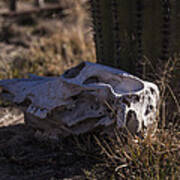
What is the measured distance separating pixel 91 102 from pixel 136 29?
2.55 ft

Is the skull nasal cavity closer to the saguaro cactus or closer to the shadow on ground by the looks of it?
the saguaro cactus

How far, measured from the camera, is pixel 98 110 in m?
2.70

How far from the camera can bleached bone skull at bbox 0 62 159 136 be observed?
8.43ft

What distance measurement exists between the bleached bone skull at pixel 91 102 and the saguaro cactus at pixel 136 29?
321mm

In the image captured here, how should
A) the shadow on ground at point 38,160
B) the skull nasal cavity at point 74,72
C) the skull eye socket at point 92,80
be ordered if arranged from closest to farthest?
1. the shadow on ground at point 38,160
2. the skull eye socket at point 92,80
3. the skull nasal cavity at point 74,72

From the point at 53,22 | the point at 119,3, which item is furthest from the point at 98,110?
the point at 53,22

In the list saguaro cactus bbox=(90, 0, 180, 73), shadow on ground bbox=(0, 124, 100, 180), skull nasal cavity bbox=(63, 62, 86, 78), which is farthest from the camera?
skull nasal cavity bbox=(63, 62, 86, 78)

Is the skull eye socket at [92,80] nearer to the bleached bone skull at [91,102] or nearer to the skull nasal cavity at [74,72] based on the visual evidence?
the bleached bone skull at [91,102]

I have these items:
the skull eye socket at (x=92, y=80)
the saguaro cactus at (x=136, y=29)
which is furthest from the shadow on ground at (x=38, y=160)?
the saguaro cactus at (x=136, y=29)

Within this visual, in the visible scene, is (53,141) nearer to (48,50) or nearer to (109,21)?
(109,21)

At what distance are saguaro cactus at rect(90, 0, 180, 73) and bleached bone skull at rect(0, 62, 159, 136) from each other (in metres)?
0.32

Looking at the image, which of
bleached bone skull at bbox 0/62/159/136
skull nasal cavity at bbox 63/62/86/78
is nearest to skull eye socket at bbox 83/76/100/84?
bleached bone skull at bbox 0/62/159/136

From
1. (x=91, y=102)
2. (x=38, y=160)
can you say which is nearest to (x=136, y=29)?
(x=91, y=102)

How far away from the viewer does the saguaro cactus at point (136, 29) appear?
273cm
